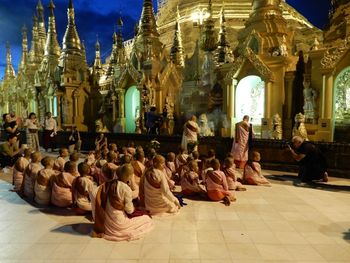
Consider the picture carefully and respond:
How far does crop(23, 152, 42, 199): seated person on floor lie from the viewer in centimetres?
635

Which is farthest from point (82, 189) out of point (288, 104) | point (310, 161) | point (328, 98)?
point (288, 104)

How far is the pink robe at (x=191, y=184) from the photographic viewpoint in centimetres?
640

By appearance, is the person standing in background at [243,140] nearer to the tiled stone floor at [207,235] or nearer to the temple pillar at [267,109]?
the tiled stone floor at [207,235]

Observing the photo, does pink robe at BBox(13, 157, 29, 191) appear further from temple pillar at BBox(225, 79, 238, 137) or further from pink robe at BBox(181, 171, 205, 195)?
temple pillar at BBox(225, 79, 238, 137)

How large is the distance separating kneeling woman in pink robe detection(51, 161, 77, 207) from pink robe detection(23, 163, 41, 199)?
0.81 meters

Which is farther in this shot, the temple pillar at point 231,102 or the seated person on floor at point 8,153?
the temple pillar at point 231,102

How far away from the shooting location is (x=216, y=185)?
239 inches

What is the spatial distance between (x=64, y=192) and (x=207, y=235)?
3023 mm

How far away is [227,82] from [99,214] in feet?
35.9

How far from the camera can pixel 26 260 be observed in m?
3.68

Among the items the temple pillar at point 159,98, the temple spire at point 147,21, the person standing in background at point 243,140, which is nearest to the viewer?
the person standing in background at point 243,140

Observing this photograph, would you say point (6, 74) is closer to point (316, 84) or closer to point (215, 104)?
point (215, 104)

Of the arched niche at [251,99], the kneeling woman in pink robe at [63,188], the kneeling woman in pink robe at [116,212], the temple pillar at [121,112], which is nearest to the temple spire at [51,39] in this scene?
the temple pillar at [121,112]

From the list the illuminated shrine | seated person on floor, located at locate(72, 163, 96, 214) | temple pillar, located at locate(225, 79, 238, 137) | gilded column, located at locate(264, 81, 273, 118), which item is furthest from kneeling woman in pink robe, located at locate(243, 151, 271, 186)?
temple pillar, located at locate(225, 79, 238, 137)
